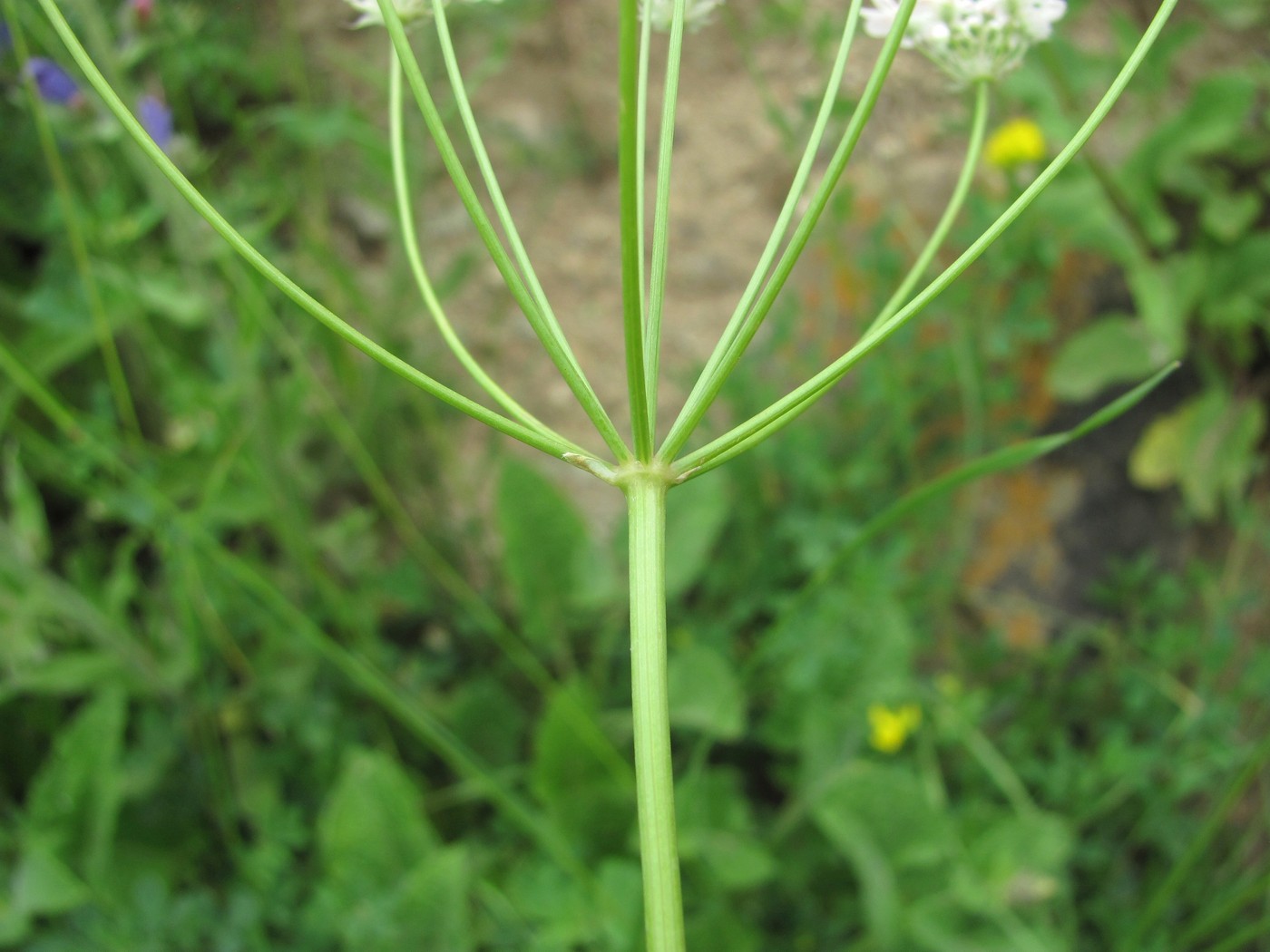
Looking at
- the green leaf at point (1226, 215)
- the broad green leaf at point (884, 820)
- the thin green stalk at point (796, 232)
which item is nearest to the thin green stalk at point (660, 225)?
the thin green stalk at point (796, 232)

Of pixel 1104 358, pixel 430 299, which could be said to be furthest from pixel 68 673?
pixel 1104 358

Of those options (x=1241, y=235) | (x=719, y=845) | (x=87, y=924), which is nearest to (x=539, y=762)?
(x=719, y=845)

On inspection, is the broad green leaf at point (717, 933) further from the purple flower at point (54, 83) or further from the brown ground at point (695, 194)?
the purple flower at point (54, 83)

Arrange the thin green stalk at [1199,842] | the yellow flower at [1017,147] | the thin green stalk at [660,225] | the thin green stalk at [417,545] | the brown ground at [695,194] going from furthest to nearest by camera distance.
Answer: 1. the brown ground at [695,194]
2. the yellow flower at [1017,147]
3. the thin green stalk at [417,545]
4. the thin green stalk at [1199,842]
5. the thin green stalk at [660,225]

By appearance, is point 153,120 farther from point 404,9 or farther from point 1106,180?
point 1106,180

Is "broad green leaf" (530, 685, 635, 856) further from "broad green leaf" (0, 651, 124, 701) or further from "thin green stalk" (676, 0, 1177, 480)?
"thin green stalk" (676, 0, 1177, 480)

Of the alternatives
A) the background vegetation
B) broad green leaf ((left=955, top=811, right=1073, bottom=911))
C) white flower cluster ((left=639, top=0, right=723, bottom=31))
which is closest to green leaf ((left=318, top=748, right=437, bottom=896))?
the background vegetation
